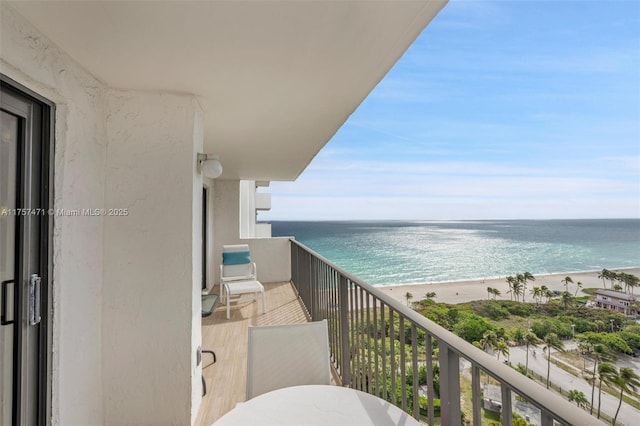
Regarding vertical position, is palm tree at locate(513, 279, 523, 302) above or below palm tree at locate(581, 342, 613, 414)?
below

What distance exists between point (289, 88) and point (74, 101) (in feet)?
3.84

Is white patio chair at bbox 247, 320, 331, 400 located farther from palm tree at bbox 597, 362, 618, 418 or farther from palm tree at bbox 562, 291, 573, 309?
palm tree at bbox 562, 291, 573, 309

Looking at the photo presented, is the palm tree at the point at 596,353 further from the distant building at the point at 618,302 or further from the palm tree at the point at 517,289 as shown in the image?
the palm tree at the point at 517,289

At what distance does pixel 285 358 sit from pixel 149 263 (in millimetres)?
1094

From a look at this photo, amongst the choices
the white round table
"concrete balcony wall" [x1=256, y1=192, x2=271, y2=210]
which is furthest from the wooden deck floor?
"concrete balcony wall" [x1=256, y1=192, x2=271, y2=210]

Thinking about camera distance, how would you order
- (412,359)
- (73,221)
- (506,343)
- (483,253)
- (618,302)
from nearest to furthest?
(412,359) → (73,221) → (506,343) → (618,302) → (483,253)

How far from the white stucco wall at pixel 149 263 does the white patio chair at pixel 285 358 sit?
71 centimetres

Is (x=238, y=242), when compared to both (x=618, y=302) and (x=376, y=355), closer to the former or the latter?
(x=376, y=355)

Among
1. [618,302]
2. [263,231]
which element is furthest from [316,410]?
[263,231]

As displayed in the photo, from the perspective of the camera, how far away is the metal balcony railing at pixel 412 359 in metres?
0.70

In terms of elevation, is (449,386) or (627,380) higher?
(449,386)

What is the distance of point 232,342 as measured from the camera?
10.4 ft

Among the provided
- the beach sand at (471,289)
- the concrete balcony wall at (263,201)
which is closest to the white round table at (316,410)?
the beach sand at (471,289)

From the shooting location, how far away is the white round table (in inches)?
39.1
